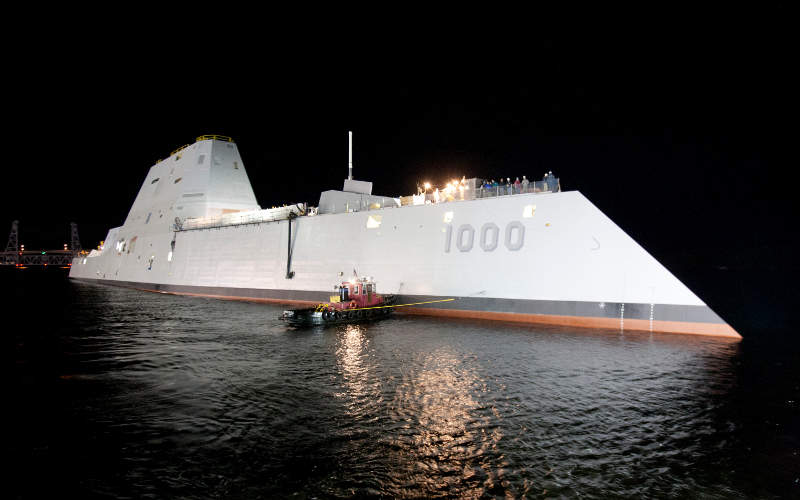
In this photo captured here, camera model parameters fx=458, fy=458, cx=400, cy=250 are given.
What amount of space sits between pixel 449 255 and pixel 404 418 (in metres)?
16.0

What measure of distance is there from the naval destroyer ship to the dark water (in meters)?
2.83

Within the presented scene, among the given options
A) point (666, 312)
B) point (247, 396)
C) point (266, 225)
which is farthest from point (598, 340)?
point (266, 225)

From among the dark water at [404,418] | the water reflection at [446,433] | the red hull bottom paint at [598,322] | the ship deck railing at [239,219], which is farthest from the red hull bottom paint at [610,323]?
the ship deck railing at [239,219]

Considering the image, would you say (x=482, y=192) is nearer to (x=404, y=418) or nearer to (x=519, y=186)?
(x=519, y=186)

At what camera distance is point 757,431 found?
9.41m

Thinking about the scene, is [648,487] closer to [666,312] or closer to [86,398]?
[86,398]

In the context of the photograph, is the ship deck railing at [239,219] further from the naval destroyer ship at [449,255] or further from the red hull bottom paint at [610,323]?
the red hull bottom paint at [610,323]

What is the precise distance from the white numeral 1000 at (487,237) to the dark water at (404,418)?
585 cm

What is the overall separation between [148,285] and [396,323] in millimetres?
36310

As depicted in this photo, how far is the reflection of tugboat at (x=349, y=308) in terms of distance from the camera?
23141 mm

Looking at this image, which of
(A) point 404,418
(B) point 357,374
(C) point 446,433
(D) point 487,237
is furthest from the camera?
(D) point 487,237

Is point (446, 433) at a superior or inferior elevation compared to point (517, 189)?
inferior

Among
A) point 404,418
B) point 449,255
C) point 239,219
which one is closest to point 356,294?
point 449,255

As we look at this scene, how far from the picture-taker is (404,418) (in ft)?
32.0
